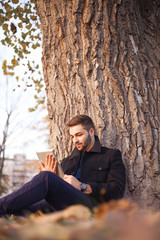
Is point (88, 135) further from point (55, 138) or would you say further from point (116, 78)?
point (116, 78)

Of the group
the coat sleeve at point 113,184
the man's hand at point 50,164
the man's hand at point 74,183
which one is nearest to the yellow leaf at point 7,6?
the man's hand at point 50,164

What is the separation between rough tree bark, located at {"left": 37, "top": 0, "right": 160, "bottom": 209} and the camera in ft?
12.3

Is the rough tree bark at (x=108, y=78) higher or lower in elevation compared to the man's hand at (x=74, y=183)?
higher

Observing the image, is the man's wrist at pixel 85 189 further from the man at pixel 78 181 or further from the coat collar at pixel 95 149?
the coat collar at pixel 95 149

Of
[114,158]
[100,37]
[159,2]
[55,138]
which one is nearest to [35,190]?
[114,158]

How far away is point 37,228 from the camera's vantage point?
0.71 m

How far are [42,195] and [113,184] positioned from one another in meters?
0.94

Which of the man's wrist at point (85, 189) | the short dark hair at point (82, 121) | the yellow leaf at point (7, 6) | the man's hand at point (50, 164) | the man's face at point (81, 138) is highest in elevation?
the yellow leaf at point (7, 6)

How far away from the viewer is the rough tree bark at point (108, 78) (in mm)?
3752

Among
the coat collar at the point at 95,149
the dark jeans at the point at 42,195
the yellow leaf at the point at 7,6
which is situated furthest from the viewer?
the yellow leaf at the point at 7,6

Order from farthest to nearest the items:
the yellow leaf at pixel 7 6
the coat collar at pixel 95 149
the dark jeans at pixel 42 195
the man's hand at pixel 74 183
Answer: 1. the yellow leaf at pixel 7 6
2. the coat collar at pixel 95 149
3. the man's hand at pixel 74 183
4. the dark jeans at pixel 42 195

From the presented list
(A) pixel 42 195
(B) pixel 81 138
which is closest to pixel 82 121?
(B) pixel 81 138

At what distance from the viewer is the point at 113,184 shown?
3217 millimetres

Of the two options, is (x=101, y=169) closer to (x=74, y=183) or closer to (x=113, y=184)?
(x=113, y=184)
